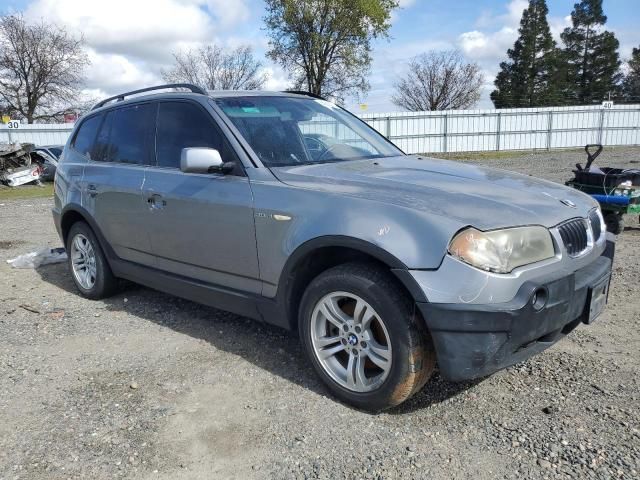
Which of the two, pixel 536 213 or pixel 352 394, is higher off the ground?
pixel 536 213

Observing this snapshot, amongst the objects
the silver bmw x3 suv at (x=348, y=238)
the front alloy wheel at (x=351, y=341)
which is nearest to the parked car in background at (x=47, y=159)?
the silver bmw x3 suv at (x=348, y=238)

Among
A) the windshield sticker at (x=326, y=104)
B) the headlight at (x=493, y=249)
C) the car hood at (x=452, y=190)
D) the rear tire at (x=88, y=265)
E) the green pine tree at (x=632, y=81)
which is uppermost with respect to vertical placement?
the green pine tree at (x=632, y=81)

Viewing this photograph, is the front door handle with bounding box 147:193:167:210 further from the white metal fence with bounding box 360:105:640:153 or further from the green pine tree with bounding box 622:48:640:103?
the green pine tree with bounding box 622:48:640:103

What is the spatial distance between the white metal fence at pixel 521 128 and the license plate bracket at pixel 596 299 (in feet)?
88.3

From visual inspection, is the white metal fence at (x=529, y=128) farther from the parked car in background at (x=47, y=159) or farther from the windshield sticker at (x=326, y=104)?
the windshield sticker at (x=326, y=104)

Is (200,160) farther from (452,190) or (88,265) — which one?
(88,265)

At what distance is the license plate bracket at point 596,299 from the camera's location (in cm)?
301

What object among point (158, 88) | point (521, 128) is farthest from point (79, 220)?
point (521, 128)

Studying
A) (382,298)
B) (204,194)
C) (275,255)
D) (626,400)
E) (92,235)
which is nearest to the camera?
(382,298)

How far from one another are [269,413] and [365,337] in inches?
27.9

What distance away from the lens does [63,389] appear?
3.54 m

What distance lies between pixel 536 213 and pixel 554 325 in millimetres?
593

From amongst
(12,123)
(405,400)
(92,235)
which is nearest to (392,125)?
(12,123)

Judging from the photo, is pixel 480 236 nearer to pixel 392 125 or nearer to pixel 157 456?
pixel 157 456
